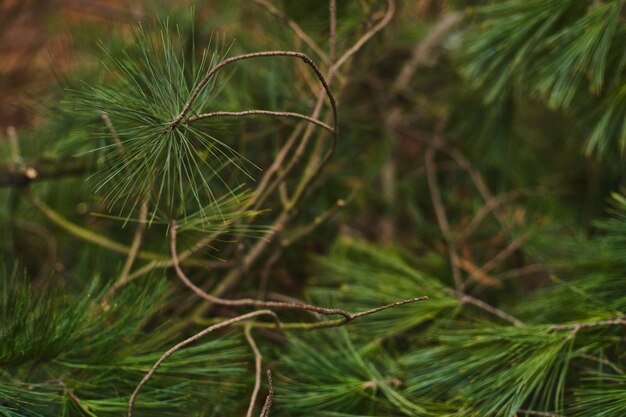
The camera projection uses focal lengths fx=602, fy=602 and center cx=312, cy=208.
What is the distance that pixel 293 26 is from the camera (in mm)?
785

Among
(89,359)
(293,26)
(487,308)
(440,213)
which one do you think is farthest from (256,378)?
(440,213)

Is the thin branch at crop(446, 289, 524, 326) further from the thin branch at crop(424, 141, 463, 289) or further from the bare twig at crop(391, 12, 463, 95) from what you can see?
the bare twig at crop(391, 12, 463, 95)

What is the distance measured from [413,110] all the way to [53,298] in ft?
3.07

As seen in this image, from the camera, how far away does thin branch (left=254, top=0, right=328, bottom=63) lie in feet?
2.55

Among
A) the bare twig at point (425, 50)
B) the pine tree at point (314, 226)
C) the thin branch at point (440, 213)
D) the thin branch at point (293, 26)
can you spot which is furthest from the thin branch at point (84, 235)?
the bare twig at point (425, 50)

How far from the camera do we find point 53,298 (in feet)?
1.95

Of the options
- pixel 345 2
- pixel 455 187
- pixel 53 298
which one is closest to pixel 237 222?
pixel 53 298

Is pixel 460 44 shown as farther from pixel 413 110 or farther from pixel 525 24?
pixel 413 110

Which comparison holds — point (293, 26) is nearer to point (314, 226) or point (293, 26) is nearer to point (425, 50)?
point (314, 226)

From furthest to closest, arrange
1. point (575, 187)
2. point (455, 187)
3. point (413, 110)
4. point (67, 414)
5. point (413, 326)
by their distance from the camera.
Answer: point (413, 110) → point (455, 187) → point (575, 187) → point (413, 326) → point (67, 414)

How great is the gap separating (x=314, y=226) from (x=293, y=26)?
0.26m

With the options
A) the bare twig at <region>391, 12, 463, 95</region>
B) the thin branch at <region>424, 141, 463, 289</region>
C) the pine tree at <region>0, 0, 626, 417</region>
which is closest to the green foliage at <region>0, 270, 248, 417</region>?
the pine tree at <region>0, 0, 626, 417</region>

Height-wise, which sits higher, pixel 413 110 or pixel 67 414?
pixel 413 110

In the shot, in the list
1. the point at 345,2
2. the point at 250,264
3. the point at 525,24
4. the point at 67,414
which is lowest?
the point at 67,414
